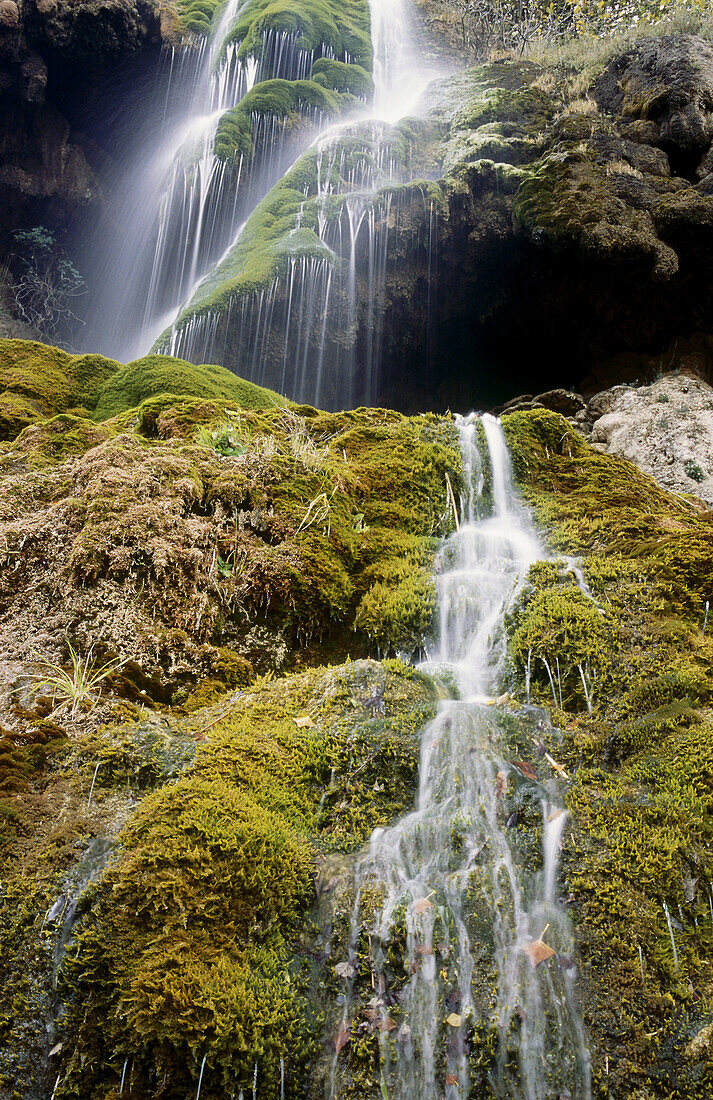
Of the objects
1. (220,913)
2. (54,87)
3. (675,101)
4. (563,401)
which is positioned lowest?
(220,913)

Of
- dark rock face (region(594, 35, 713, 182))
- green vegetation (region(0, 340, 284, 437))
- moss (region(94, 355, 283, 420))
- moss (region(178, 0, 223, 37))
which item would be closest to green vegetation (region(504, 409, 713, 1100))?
green vegetation (region(0, 340, 284, 437))

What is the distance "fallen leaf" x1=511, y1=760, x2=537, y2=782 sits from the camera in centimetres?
319

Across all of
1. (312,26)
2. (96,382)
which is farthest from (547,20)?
(96,382)

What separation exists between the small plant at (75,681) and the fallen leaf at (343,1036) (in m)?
1.92

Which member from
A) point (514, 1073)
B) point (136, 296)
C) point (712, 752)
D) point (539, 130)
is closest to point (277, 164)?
point (136, 296)

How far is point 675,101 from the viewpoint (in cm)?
1179

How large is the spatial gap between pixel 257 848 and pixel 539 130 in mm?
14918

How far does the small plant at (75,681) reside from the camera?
3.26m

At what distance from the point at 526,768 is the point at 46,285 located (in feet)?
A: 61.3

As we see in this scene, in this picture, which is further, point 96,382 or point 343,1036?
point 96,382

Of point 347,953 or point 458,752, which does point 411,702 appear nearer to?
point 458,752

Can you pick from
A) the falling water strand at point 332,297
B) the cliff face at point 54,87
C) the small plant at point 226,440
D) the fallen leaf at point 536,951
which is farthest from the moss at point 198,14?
the fallen leaf at point 536,951

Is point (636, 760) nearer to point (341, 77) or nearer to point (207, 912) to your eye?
point (207, 912)

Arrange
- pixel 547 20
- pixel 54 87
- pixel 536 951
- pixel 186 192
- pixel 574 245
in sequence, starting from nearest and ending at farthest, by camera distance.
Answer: pixel 536 951 < pixel 574 245 < pixel 186 192 < pixel 54 87 < pixel 547 20
